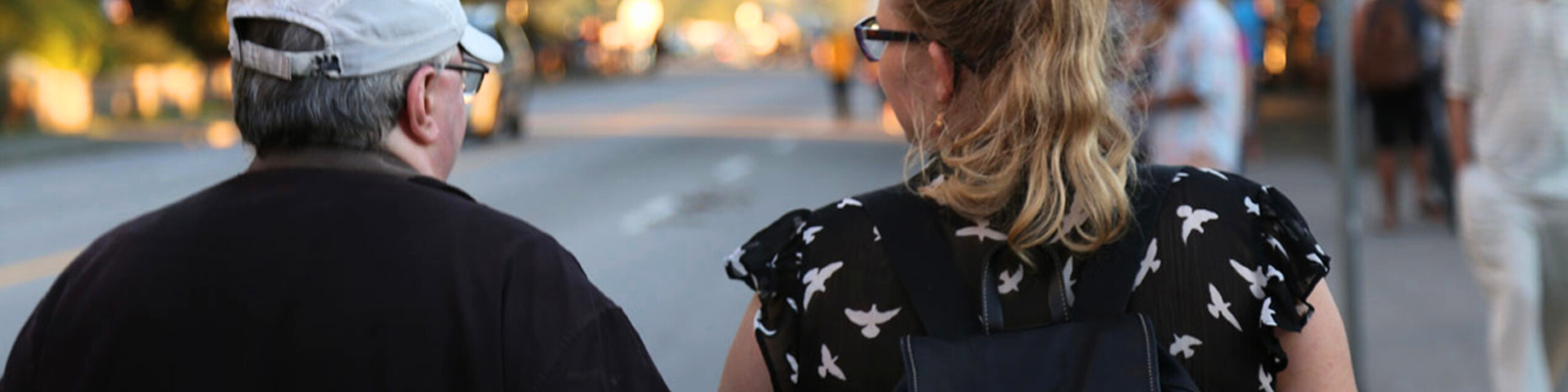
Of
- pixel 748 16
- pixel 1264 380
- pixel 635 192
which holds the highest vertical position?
pixel 1264 380

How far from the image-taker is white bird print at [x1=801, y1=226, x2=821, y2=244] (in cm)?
222

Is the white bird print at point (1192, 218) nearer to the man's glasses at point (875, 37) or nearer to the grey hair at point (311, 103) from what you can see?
the man's glasses at point (875, 37)

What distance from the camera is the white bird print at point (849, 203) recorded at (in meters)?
2.21

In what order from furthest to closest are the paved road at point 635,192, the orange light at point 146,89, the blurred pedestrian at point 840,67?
the orange light at point 146,89, the blurred pedestrian at point 840,67, the paved road at point 635,192

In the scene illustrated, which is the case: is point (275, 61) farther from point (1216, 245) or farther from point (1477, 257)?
point (1477, 257)

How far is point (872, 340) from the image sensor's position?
2158 mm

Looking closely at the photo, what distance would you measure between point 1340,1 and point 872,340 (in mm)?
3908

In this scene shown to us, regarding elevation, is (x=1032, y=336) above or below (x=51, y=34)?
above

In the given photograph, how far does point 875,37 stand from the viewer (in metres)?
2.28

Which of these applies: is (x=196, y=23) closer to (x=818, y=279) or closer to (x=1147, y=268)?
(x=818, y=279)

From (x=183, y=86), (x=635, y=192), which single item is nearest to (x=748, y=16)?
(x=183, y=86)

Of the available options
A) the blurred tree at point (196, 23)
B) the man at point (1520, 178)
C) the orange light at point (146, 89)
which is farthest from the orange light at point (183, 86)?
the man at point (1520, 178)

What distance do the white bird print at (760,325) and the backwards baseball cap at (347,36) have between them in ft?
1.67

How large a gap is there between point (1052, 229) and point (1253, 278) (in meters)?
0.25
